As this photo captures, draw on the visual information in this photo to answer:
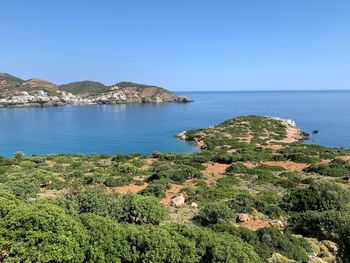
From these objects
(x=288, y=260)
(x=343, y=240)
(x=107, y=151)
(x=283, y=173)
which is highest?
(x=343, y=240)

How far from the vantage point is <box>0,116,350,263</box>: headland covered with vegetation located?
9391 mm

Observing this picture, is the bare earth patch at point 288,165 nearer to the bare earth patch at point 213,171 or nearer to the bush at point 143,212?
the bare earth patch at point 213,171

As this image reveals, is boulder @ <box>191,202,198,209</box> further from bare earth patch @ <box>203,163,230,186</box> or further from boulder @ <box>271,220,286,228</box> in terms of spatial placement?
bare earth patch @ <box>203,163,230,186</box>

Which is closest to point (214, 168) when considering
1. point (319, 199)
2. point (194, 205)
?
point (194, 205)

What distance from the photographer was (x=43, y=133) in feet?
249

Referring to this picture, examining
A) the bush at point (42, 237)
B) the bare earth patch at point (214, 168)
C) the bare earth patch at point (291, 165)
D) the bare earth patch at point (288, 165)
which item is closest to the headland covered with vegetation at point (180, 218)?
the bush at point (42, 237)

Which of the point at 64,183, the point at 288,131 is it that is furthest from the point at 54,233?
the point at 288,131

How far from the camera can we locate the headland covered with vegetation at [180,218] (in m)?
9.39

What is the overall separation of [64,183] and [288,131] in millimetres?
59156

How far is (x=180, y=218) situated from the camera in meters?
15.2

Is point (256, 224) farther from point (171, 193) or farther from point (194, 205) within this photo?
point (171, 193)

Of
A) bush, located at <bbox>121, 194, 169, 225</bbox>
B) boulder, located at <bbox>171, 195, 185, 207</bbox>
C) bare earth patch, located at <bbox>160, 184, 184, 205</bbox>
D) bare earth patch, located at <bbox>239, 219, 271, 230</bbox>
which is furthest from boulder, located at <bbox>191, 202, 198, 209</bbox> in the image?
bare earth patch, located at <bbox>239, 219, 271, 230</bbox>

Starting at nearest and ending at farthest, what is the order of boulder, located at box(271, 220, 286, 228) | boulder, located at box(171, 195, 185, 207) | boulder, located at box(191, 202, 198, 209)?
boulder, located at box(271, 220, 286, 228) < boulder, located at box(191, 202, 198, 209) < boulder, located at box(171, 195, 185, 207)

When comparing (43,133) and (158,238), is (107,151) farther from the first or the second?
(158,238)
